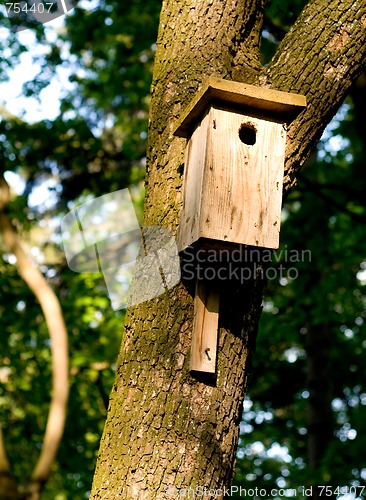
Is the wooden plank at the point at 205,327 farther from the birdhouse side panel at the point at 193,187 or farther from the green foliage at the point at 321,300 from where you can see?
the green foliage at the point at 321,300

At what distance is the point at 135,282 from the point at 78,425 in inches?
200

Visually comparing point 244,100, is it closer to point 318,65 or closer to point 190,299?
point 318,65

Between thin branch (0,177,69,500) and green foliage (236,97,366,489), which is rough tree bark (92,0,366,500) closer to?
thin branch (0,177,69,500)

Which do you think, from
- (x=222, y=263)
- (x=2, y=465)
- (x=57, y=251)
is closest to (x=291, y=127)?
(x=222, y=263)

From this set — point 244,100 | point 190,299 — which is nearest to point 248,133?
point 244,100

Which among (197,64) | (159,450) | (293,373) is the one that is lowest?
(159,450)

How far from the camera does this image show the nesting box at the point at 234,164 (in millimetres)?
2365

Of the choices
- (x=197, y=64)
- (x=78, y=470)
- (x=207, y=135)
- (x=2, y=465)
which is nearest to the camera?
(x=2, y=465)

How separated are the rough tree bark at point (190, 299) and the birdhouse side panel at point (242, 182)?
0.35 ft

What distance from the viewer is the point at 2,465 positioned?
1252 millimetres

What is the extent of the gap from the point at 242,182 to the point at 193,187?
19cm

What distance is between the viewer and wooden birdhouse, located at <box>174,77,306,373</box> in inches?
92.5

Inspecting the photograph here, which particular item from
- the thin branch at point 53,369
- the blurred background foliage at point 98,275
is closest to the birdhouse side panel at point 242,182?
the thin branch at point 53,369

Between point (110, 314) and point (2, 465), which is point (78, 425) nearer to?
point (110, 314)
